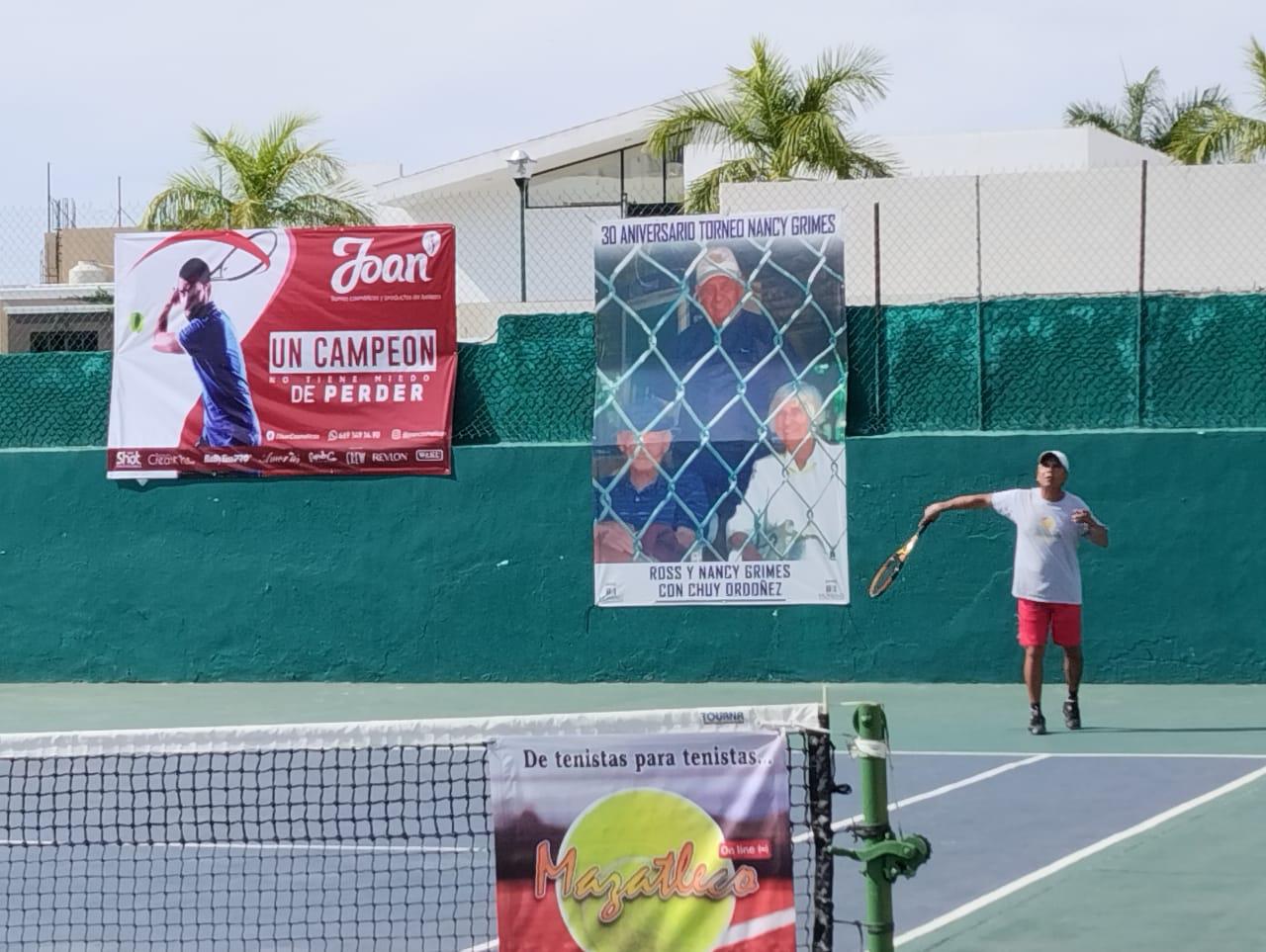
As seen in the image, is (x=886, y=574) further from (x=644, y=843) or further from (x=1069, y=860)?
(x=644, y=843)

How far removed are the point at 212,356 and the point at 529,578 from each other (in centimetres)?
314

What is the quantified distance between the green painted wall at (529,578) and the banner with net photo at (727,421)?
0.20 metres

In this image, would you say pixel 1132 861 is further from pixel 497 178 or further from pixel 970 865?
pixel 497 178

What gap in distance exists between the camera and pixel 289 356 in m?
15.9

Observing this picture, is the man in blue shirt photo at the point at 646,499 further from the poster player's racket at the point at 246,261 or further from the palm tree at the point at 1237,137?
the palm tree at the point at 1237,137

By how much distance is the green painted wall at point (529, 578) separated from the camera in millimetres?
14391

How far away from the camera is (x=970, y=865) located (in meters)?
8.09

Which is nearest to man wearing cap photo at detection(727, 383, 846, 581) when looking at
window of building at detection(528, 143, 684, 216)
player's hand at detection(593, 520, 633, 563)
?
player's hand at detection(593, 520, 633, 563)

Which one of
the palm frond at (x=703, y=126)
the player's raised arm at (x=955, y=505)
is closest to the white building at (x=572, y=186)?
the palm frond at (x=703, y=126)

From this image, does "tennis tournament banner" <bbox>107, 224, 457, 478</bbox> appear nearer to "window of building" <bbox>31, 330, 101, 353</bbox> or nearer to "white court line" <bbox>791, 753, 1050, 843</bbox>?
"white court line" <bbox>791, 753, 1050, 843</bbox>

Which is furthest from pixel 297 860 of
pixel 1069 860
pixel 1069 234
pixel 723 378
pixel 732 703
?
pixel 1069 234

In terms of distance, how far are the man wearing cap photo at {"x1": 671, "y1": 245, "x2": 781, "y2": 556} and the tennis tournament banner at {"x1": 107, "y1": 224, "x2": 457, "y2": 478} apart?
1.95m

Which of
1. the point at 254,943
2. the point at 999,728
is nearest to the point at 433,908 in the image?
the point at 254,943

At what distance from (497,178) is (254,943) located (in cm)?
2958
